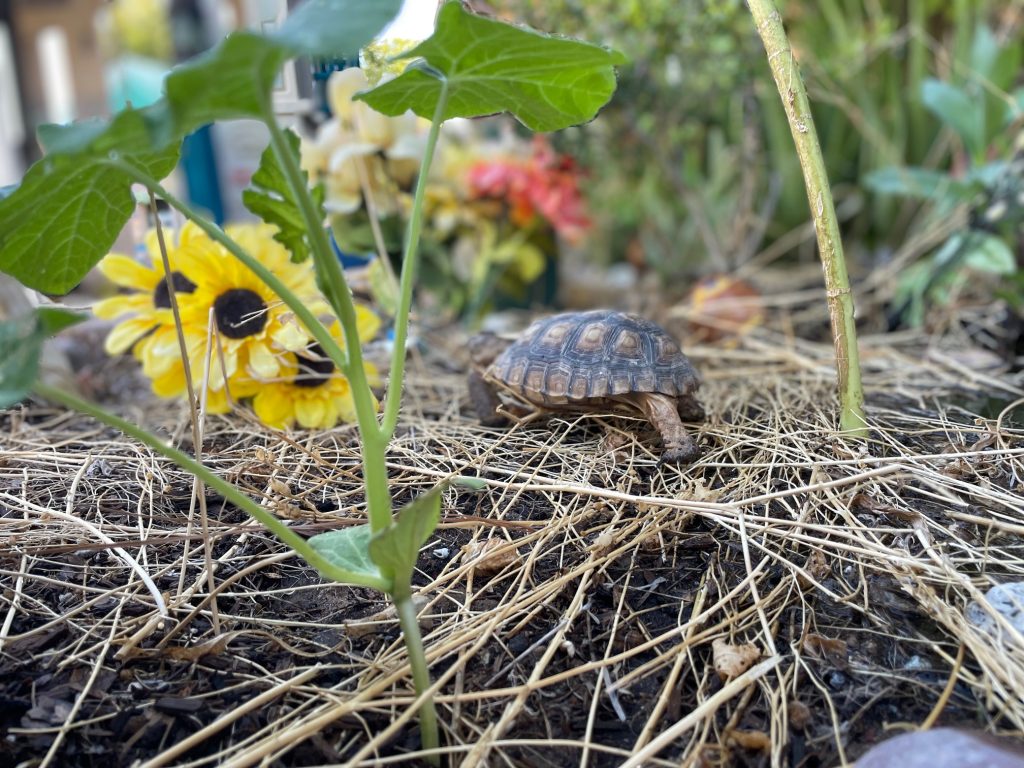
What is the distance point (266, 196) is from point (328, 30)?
1.34 ft

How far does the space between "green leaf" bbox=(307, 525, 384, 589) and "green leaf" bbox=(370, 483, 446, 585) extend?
3 cm

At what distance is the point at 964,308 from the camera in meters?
2.29

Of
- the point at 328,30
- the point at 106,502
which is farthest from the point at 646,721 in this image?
the point at 106,502

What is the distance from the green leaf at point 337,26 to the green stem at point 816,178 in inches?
30.1

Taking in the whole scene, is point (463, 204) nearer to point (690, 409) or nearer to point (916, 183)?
point (690, 409)

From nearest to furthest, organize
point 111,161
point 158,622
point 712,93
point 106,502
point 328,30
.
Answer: point 328,30 < point 111,161 < point 158,622 < point 106,502 < point 712,93

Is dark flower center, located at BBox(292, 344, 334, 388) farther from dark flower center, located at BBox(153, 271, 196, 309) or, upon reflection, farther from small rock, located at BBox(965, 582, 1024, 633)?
small rock, located at BBox(965, 582, 1024, 633)

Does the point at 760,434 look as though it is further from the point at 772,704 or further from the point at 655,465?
the point at 772,704

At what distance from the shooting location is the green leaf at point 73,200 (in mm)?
692

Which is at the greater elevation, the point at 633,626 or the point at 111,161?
the point at 111,161

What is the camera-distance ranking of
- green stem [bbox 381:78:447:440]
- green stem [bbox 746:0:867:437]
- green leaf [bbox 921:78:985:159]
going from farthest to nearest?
green leaf [bbox 921:78:985:159], green stem [bbox 746:0:867:437], green stem [bbox 381:78:447:440]

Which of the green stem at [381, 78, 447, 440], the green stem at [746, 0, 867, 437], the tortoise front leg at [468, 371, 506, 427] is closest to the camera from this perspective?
the green stem at [381, 78, 447, 440]

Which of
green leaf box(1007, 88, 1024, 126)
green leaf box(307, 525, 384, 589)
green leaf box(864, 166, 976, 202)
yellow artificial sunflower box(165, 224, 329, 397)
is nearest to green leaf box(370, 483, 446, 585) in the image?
green leaf box(307, 525, 384, 589)

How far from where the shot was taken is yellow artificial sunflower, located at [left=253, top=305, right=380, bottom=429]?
4.88 feet
